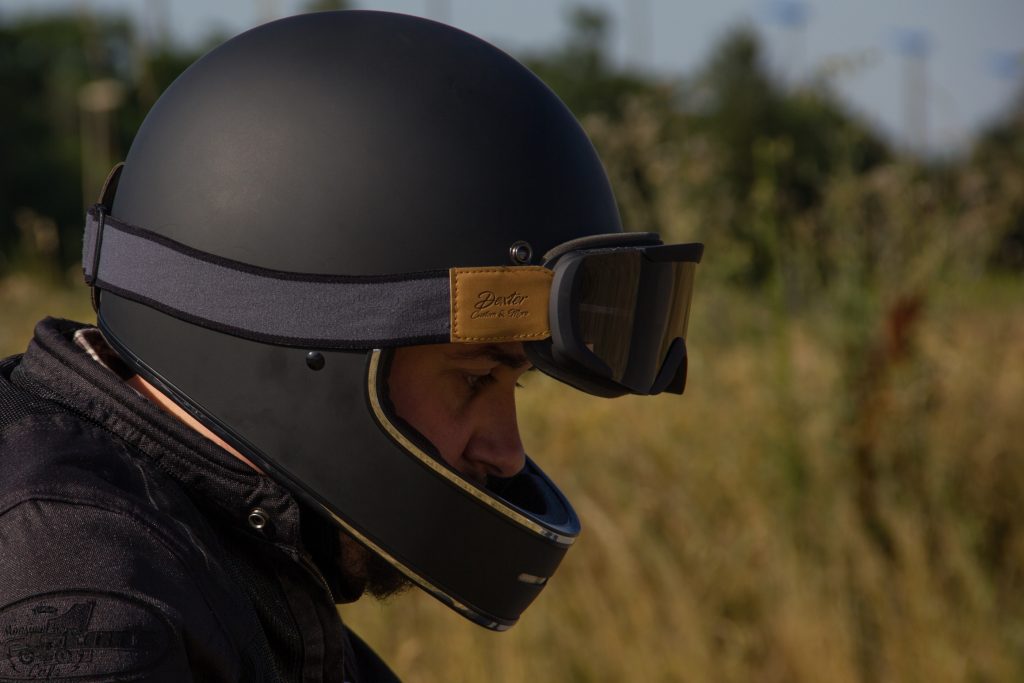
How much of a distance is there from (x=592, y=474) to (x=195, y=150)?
295 cm

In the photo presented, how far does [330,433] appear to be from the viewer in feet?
5.88

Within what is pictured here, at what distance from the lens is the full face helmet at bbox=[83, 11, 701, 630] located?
5.89 feet

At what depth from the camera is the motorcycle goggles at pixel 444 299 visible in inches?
70.9

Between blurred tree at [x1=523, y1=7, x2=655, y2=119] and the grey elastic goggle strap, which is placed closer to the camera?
the grey elastic goggle strap

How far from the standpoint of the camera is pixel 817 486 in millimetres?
4234

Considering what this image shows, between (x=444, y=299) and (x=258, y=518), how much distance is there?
41 centimetres

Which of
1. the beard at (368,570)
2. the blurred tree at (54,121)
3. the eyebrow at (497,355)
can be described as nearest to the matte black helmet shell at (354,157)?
the eyebrow at (497,355)

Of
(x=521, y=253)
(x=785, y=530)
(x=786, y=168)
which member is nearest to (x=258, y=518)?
(x=521, y=253)

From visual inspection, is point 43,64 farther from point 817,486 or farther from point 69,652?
point 69,652

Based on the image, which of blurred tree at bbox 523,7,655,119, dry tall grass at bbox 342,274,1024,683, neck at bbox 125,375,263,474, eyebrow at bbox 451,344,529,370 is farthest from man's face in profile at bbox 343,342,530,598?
blurred tree at bbox 523,7,655,119

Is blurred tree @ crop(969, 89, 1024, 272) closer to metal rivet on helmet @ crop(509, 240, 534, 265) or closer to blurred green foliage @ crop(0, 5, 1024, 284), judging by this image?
blurred green foliage @ crop(0, 5, 1024, 284)

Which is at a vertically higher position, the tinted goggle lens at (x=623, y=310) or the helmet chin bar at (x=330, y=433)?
the tinted goggle lens at (x=623, y=310)

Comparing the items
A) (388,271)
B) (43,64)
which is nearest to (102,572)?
(388,271)

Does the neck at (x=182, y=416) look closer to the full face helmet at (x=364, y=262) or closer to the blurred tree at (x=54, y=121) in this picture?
the full face helmet at (x=364, y=262)
